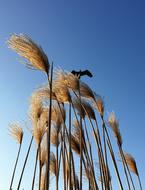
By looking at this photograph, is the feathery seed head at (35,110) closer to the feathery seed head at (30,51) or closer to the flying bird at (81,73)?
the flying bird at (81,73)

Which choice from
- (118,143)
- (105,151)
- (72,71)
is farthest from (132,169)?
(72,71)

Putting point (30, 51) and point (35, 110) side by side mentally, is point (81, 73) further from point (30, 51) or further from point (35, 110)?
point (30, 51)

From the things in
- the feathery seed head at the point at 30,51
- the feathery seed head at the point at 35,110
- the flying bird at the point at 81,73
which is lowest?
the feathery seed head at the point at 30,51

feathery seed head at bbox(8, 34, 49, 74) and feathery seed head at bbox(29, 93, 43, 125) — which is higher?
feathery seed head at bbox(29, 93, 43, 125)

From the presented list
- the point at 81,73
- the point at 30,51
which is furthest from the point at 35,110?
the point at 30,51

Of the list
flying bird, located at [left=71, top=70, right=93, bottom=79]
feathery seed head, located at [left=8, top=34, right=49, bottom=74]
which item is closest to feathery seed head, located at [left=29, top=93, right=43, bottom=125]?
flying bird, located at [left=71, top=70, right=93, bottom=79]

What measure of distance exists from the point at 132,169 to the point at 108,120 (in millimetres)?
1991

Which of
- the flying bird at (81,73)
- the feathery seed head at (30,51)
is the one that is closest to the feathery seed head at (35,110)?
the flying bird at (81,73)

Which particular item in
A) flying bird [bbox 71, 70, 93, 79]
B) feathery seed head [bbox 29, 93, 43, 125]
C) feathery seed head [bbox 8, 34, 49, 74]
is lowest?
feathery seed head [bbox 8, 34, 49, 74]

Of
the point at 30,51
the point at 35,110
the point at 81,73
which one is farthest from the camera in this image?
the point at 35,110

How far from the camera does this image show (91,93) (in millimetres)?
5891

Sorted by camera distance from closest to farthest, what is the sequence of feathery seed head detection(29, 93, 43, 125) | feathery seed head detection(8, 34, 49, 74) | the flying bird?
feathery seed head detection(8, 34, 49, 74), the flying bird, feathery seed head detection(29, 93, 43, 125)

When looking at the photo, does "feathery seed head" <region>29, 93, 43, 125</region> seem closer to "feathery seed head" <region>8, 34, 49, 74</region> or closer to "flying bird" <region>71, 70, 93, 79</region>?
"flying bird" <region>71, 70, 93, 79</region>

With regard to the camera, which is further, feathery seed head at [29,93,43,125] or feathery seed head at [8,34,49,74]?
feathery seed head at [29,93,43,125]
